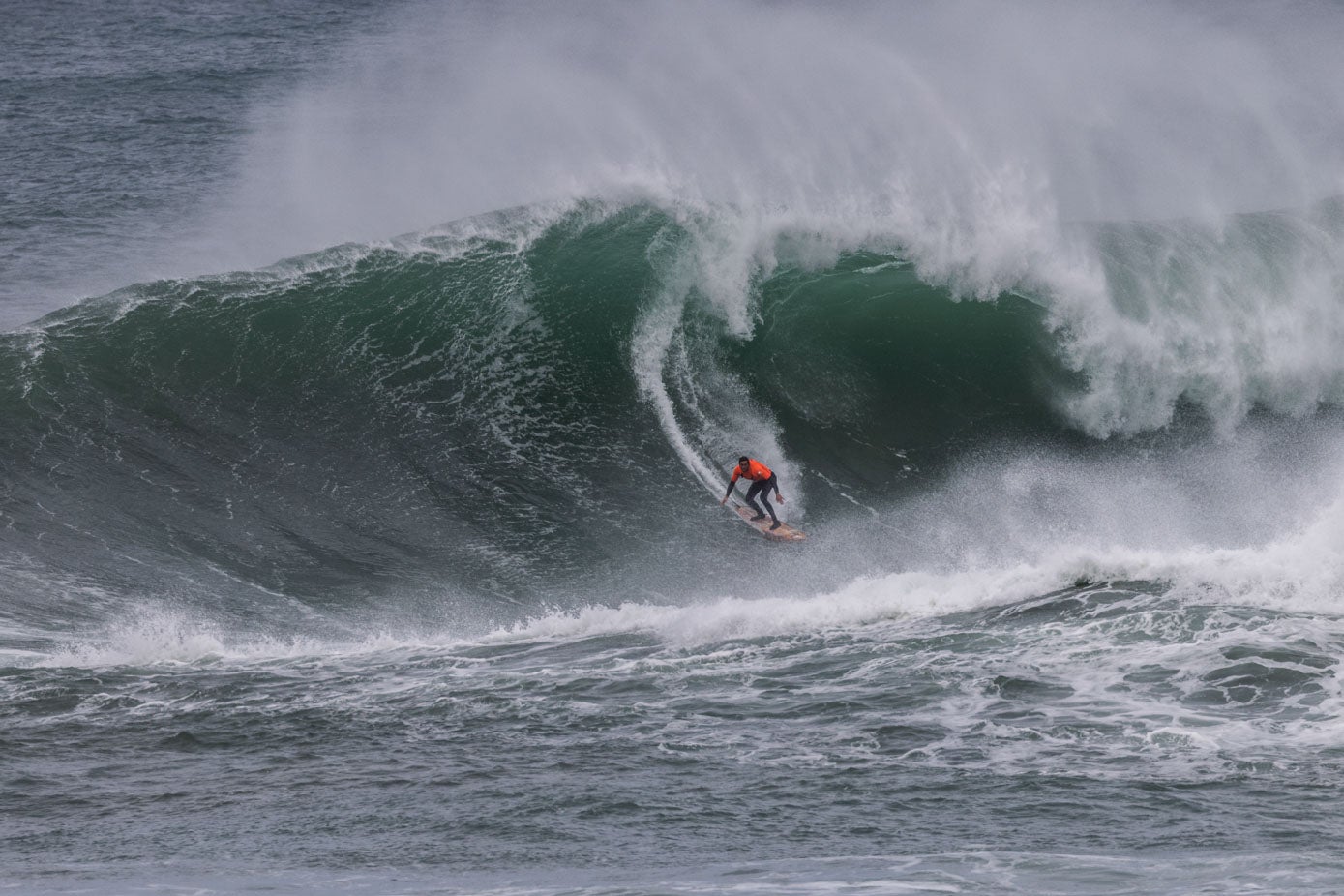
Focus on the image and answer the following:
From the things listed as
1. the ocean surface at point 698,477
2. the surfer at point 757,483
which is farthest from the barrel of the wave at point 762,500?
the ocean surface at point 698,477

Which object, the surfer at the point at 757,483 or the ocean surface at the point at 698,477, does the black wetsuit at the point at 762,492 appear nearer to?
the surfer at the point at 757,483

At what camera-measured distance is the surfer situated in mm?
18078

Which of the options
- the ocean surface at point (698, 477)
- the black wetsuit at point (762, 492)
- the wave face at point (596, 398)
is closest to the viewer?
the ocean surface at point (698, 477)

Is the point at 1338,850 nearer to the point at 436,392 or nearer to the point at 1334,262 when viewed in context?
the point at 436,392

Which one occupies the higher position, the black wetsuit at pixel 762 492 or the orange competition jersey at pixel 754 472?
the orange competition jersey at pixel 754 472

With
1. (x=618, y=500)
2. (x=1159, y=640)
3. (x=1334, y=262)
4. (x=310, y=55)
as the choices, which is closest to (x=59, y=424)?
(x=618, y=500)

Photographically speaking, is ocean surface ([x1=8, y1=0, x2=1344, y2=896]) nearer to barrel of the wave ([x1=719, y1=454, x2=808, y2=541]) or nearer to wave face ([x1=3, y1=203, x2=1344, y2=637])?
wave face ([x1=3, y1=203, x2=1344, y2=637])

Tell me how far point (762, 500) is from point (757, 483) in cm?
37

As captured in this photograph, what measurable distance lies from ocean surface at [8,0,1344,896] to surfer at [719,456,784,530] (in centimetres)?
44

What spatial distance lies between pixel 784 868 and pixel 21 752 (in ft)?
22.8

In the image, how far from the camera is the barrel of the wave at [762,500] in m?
18.1

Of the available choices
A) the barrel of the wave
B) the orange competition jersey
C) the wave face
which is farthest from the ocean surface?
the orange competition jersey

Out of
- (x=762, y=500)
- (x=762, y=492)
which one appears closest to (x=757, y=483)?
(x=762, y=492)

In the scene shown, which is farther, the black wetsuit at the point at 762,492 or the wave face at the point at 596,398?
the black wetsuit at the point at 762,492
